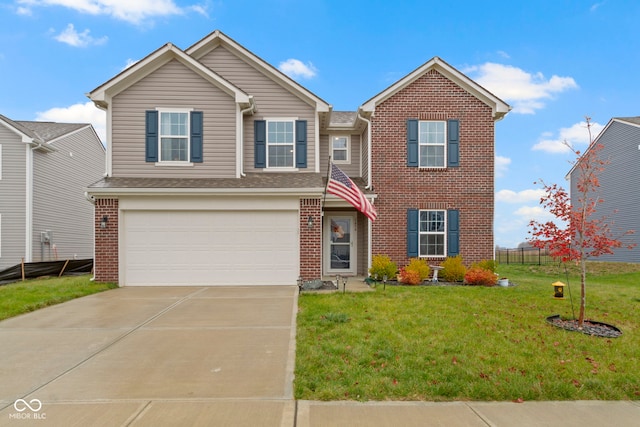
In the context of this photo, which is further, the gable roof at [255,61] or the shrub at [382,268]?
the gable roof at [255,61]

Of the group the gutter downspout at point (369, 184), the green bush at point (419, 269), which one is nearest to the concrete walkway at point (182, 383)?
the green bush at point (419, 269)

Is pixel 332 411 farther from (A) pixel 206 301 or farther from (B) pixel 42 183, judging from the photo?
(B) pixel 42 183

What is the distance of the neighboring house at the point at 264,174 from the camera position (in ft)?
39.1

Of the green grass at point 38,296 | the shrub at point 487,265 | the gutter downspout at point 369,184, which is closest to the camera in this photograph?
the green grass at point 38,296

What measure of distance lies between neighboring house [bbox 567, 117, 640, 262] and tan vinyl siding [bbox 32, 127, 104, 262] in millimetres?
25753

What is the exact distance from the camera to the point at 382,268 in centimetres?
1234

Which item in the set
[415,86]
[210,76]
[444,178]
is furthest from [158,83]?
[444,178]

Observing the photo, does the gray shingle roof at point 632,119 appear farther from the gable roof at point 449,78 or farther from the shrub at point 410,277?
the shrub at point 410,277

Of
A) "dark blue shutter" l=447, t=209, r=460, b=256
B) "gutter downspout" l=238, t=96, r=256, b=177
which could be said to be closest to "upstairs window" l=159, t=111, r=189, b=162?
"gutter downspout" l=238, t=96, r=256, b=177

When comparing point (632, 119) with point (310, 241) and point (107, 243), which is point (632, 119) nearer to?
point (310, 241)

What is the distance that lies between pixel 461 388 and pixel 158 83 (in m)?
12.1

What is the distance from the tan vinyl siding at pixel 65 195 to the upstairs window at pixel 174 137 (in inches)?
337

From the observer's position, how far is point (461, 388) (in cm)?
444

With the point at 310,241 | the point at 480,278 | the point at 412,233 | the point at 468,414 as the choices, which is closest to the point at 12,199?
the point at 310,241
